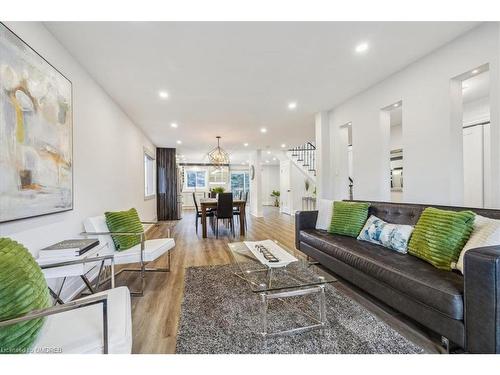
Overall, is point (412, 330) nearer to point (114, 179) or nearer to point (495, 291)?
point (495, 291)

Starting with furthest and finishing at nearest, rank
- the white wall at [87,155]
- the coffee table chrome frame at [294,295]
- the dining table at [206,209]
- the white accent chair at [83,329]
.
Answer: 1. the dining table at [206,209]
2. the white wall at [87,155]
3. the coffee table chrome frame at [294,295]
4. the white accent chair at [83,329]

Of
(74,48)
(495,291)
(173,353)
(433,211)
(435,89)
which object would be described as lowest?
(173,353)

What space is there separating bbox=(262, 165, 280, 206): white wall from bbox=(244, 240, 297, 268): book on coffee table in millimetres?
10023

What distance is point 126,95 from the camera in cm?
337

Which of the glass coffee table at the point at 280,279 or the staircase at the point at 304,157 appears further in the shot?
the staircase at the point at 304,157

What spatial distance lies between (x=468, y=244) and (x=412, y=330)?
72 cm

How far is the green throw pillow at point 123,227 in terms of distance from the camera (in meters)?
2.50

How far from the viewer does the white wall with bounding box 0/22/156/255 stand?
1779 mm

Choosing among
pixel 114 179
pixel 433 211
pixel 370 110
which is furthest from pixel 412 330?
pixel 114 179

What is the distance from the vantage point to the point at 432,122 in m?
2.51

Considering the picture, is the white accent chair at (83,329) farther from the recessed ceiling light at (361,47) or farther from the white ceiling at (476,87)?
the white ceiling at (476,87)

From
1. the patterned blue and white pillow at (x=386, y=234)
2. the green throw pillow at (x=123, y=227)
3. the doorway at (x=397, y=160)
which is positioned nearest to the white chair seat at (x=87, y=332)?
the green throw pillow at (x=123, y=227)

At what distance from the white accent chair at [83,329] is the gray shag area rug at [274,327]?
0.49m

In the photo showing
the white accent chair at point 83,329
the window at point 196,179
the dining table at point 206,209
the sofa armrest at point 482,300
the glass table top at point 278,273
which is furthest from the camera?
the window at point 196,179
